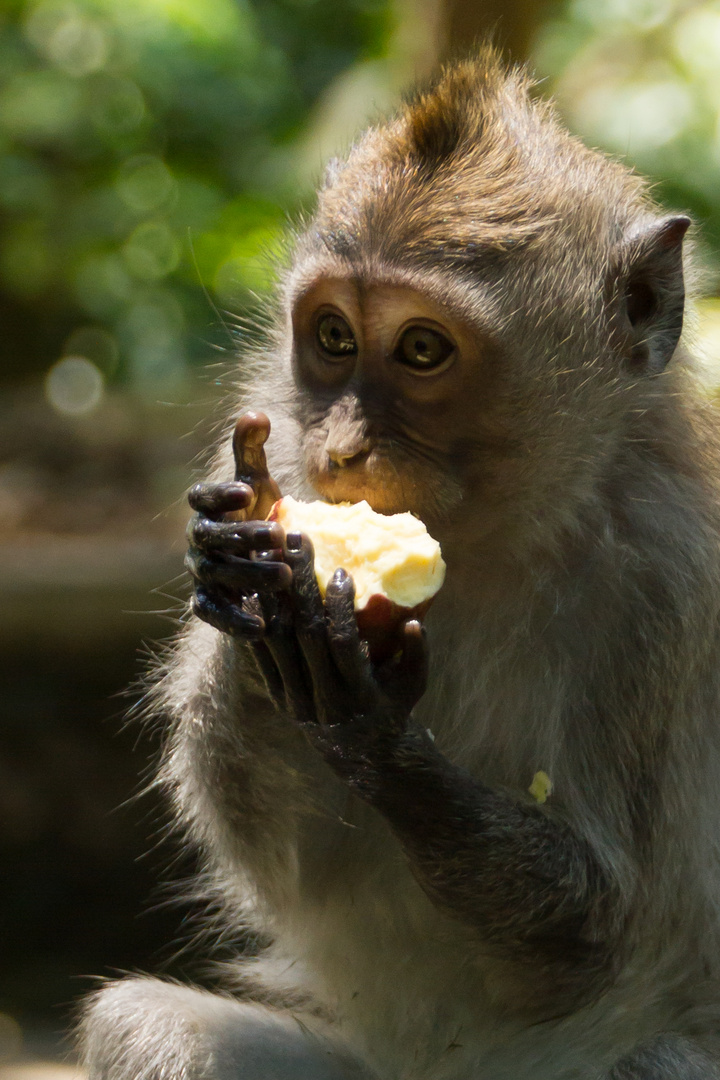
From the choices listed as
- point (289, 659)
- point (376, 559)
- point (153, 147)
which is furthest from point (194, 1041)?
point (153, 147)

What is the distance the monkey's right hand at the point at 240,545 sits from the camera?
3016 millimetres

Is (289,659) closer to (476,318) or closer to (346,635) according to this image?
(346,635)

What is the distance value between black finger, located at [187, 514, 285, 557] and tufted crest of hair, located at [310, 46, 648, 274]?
83cm

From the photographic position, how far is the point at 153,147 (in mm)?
10977

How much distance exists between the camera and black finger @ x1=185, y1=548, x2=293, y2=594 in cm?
299

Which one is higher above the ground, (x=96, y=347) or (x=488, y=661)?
(x=96, y=347)

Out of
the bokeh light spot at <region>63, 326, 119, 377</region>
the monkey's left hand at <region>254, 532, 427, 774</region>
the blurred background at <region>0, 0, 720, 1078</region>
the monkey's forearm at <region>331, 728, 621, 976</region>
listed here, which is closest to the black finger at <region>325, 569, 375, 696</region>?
the monkey's left hand at <region>254, 532, 427, 774</region>

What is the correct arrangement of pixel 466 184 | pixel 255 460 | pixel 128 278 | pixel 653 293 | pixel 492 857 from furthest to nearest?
pixel 128 278 → pixel 653 293 → pixel 466 184 → pixel 492 857 → pixel 255 460

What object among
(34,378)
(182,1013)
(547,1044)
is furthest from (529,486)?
(34,378)

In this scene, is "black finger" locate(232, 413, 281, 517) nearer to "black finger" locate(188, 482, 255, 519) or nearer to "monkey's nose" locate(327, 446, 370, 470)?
"black finger" locate(188, 482, 255, 519)

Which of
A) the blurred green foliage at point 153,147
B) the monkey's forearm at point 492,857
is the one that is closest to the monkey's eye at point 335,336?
the monkey's forearm at point 492,857

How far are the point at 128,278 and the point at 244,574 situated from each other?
8.60 m

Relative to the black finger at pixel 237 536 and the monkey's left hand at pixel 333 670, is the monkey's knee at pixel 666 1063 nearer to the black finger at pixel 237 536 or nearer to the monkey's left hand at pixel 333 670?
the monkey's left hand at pixel 333 670

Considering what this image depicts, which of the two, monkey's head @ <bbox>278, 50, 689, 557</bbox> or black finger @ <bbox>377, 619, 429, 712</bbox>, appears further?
monkey's head @ <bbox>278, 50, 689, 557</bbox>
